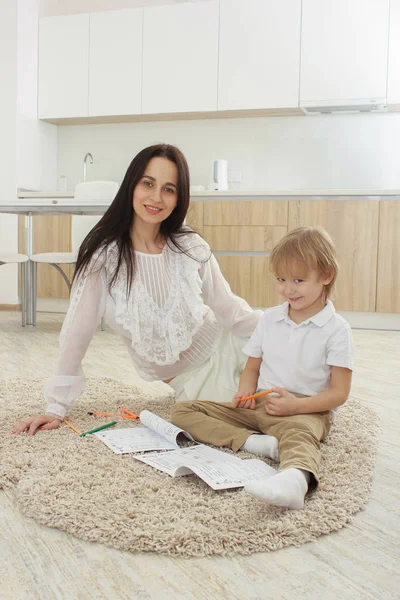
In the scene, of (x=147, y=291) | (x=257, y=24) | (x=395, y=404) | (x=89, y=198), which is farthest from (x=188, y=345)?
(x=257, y=24)

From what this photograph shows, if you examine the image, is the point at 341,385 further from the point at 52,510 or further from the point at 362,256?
the point at 362,256

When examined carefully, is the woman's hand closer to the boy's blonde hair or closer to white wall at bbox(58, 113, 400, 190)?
the boy's blonde hair

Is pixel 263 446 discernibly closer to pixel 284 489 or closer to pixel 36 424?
pixel 284 489

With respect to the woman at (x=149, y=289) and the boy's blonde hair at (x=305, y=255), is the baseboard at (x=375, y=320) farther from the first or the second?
the boy's blonde hair at (x=305, y=255)

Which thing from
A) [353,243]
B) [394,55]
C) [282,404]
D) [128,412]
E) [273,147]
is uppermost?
[394,55]

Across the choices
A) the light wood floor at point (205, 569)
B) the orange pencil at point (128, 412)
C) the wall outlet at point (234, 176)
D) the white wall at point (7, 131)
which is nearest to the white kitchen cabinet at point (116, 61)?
the white wall at point (7, 131)

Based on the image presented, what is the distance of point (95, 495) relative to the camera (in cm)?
124

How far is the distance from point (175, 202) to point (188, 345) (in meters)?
0.41

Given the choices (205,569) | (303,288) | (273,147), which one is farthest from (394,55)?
(205,569)

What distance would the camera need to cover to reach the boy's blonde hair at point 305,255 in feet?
5.20

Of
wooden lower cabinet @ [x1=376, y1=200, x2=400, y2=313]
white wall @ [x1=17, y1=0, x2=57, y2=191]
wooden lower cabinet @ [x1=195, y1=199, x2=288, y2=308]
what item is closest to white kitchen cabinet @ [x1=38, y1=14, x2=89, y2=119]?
white wall @ [x1=17, y1=0, x2=57, y2=191]

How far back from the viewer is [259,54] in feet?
16.0

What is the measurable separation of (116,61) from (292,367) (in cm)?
428

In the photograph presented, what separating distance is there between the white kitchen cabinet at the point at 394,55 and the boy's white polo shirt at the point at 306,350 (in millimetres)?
3500
